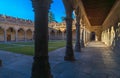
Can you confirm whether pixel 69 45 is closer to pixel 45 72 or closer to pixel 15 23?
pixel 45 72

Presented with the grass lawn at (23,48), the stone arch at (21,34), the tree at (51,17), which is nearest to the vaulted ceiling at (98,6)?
the grass lawn at (23,48)

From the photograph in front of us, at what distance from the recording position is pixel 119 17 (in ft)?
44.8

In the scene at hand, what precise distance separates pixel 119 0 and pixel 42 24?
31.8 feet

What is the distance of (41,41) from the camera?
5203mm

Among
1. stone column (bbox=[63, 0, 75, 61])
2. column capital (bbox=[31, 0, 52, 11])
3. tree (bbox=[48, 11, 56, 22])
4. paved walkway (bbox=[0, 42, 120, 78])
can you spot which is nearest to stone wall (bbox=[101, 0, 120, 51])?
paved walkway (bbox=[0, 42, 120, 78])

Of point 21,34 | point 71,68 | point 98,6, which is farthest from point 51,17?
point 71,68

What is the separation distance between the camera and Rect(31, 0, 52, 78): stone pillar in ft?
16.8

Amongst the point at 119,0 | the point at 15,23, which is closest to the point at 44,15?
the point at 119,0

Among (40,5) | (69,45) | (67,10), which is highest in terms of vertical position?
(67,10)

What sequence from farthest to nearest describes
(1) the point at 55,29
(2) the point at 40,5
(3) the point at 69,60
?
(1) the point at 55,29 < (3) the point at 69,60 < (2) the point at 40,5

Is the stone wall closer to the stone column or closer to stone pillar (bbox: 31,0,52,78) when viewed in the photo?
the stone column

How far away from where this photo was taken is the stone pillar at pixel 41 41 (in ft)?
16.8

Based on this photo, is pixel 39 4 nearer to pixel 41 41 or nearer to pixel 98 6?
pixel 41 41

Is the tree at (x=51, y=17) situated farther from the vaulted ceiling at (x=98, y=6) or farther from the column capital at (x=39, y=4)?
the column capital at (x=39, y=4)
